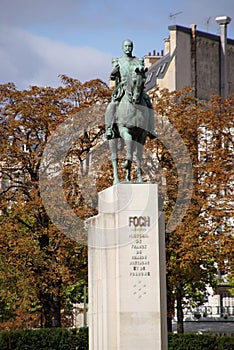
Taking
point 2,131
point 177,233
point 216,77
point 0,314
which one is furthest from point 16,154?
point 216,77

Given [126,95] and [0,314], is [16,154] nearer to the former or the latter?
[0,314]

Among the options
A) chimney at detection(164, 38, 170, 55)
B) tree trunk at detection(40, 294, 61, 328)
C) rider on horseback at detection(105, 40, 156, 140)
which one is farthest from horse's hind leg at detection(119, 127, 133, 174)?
chimney at detection(164, 38, 170, 55)

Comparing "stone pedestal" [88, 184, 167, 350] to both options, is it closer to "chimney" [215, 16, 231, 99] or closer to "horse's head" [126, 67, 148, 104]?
"horse's head" [126, 67, 148, 104]

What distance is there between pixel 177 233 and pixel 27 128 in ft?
28.7

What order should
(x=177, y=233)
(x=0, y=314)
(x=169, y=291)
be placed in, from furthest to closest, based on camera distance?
(x=0, y=314) → (x=169, y=291) → (x=177, y=233)

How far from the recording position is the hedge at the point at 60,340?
3419 centimetres

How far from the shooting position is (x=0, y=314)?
51062 millimetres

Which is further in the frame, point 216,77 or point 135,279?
point 216,77

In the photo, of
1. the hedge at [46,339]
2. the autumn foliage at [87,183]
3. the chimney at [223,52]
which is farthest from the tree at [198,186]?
the chimney at [223,52]

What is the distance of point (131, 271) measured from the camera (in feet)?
69.7

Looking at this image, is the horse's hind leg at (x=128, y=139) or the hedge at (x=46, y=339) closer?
the horse's hind leg at (x=128, y=139)

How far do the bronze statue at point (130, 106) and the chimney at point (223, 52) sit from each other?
164 feet

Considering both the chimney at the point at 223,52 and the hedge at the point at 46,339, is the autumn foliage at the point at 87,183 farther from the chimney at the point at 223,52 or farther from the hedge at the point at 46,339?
the chimney at the point at 223,52

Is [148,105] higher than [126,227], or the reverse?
[148,105]
